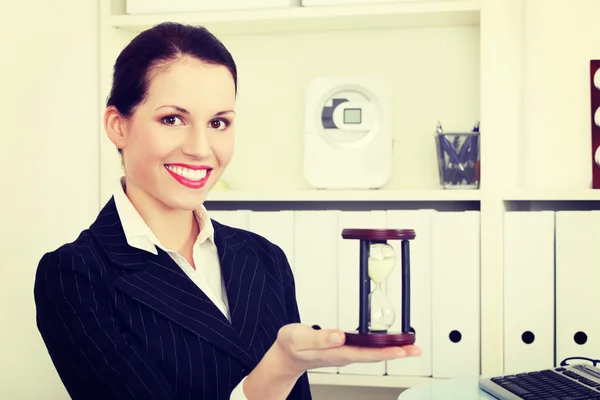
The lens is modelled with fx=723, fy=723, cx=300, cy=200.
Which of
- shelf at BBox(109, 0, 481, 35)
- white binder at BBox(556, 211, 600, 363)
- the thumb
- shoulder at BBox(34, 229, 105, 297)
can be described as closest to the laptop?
white binder at BBox(556, 211, 600, 363)

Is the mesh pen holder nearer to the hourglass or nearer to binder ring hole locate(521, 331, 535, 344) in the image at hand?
binder ring hole locate(521, 331, 535, 344)

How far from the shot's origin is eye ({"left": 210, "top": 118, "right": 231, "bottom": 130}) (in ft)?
3.76

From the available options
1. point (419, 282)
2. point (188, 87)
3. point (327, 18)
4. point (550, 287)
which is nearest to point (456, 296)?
point (419, 282)

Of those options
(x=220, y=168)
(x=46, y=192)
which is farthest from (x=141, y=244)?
(x=46, y=192)

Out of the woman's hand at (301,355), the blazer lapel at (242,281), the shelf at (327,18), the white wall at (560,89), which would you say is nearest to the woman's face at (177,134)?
the blazer lapel at (242,281)

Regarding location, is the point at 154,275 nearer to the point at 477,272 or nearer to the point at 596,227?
the point at 477,272

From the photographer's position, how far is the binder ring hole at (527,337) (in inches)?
62.3

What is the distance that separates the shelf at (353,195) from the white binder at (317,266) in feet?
0.14

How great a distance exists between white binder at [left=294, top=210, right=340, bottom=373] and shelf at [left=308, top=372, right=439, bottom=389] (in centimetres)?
2

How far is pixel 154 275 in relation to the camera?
1103 millimetres

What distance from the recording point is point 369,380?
5.49 feet

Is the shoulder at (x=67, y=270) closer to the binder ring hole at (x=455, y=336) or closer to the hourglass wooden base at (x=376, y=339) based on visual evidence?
the hourglass wooden base at (x=376, y=339)

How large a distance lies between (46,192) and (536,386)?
1.05 m

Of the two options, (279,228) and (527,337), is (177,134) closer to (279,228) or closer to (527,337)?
(279,228)
